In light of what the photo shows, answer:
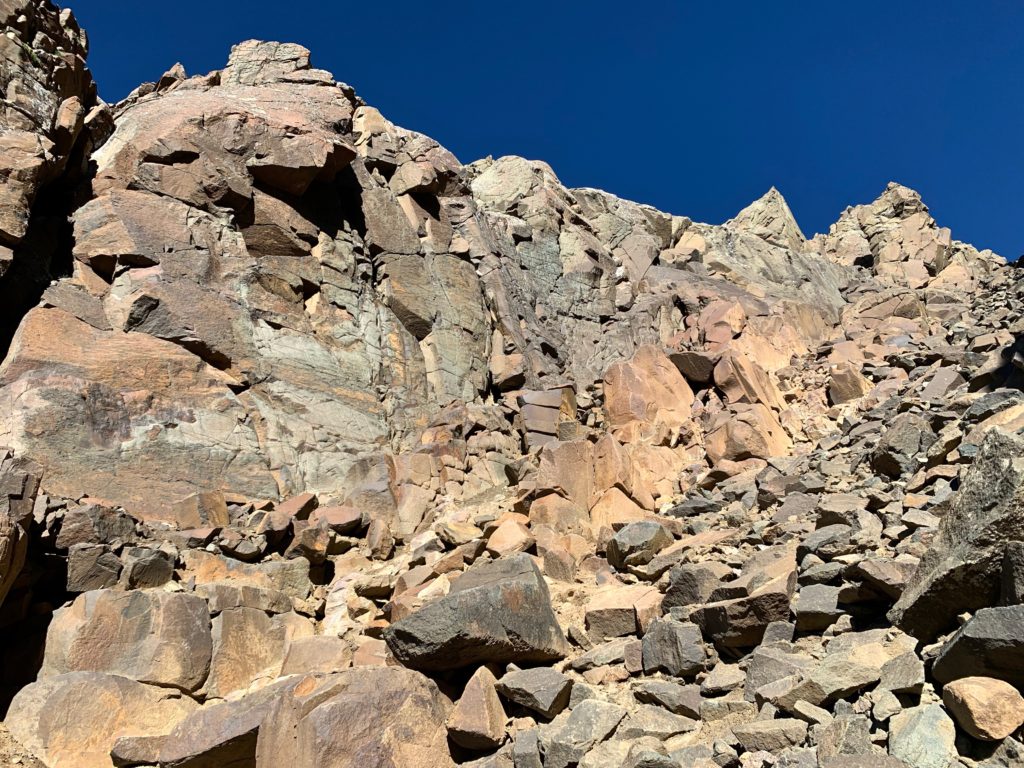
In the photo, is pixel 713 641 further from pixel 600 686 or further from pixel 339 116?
pixel 339 116

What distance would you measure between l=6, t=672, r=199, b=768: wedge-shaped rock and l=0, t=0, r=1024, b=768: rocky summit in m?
0.04

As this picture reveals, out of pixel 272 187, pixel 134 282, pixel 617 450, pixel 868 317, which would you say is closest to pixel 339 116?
pixel 272 187

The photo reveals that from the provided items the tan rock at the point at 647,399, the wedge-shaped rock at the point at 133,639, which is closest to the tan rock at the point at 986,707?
the wedge-shaped rock at the point at 133,639

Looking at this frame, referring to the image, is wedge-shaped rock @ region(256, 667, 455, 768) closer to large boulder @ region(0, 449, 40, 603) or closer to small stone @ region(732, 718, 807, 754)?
small stone @ region(732, 718, 807, 754)

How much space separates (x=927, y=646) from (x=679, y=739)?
7.80ft

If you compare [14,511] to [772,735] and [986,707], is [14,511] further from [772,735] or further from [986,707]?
[986,707]

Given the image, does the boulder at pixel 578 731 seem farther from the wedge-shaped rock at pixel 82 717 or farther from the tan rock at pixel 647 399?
the tan rock at pixel 647 399

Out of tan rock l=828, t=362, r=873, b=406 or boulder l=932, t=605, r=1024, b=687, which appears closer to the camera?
boulder l=932, t=605, r=1024, b=687

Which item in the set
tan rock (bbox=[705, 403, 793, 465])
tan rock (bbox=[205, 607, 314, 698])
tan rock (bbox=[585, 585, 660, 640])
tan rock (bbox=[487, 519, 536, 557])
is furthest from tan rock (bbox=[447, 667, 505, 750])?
tan rock (bbox=[705, 403, 793, 465])

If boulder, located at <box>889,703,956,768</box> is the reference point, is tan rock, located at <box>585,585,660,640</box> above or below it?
above

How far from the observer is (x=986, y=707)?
518cm

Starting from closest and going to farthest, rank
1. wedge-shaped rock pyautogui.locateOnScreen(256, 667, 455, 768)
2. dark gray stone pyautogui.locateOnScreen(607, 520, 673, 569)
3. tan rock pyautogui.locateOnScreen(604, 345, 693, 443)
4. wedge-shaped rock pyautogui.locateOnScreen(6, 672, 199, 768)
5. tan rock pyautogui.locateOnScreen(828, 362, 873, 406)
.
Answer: wedge-shaped rock pyautogui.locateOnScreen(256, 667, 455, 768) → wedge-shaped rock pyautogui.locateOnScreen(6, 672, 199, 768) → dark gray stone pyautogui.locateOnScreen(607, 520, 673, 569) → tan rock pyautogui.locateOnScreen(604, 345, 693, 443) → tan rock pyautogui.locateOnScreen(828, 362, 873, 406)

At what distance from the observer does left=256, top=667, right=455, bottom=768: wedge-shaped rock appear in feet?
24.1

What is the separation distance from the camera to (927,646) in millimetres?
6754
